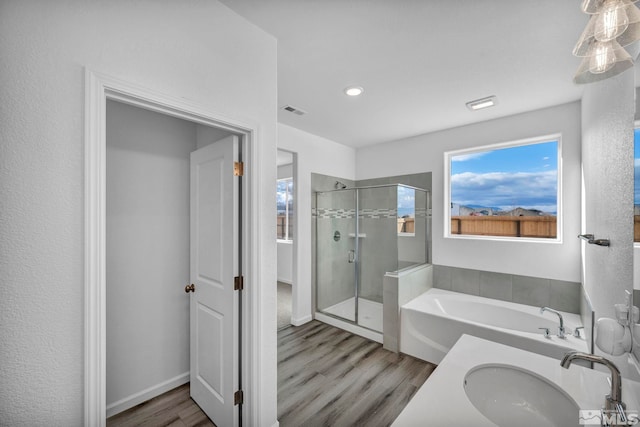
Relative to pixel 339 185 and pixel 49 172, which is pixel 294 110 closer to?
pixel 339 185

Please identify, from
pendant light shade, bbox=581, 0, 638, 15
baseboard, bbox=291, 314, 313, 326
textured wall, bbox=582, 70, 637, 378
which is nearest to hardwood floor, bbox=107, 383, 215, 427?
baseboard, bbox=291, 314, 313, 326

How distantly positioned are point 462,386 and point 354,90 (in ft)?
7.17

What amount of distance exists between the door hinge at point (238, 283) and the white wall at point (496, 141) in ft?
8.79

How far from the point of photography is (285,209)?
5730 mm

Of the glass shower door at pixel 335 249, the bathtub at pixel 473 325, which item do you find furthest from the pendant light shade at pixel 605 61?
the glass shower door at pixel 335 249

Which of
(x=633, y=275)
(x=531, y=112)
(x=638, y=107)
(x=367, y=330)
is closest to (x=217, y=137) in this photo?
(x=638, y=107)

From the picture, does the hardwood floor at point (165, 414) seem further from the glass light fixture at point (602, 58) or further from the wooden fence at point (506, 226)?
the wooden fence at point (506, 226)

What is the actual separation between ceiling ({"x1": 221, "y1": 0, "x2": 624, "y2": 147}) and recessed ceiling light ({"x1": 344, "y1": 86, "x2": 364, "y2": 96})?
0.05 m

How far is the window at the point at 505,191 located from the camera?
9.30 ft

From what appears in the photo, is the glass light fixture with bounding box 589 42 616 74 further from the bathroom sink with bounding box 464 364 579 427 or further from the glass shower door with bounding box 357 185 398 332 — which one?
the glass shower door with bounding box 357 185 398 332

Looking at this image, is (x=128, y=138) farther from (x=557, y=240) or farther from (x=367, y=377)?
(x=557, y=240)

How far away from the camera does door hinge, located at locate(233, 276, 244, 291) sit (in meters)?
1.65

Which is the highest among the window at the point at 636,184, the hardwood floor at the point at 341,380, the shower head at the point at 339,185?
the shower head at the point at 339,185

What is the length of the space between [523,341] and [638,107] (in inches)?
78.6
